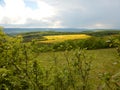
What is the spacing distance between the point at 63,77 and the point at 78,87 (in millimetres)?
1227

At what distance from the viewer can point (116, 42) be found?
5559 millimetres

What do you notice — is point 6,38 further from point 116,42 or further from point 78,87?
point 116,42

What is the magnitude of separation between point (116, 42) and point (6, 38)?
8.66 meters

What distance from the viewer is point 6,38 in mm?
13234

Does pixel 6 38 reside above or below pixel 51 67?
above

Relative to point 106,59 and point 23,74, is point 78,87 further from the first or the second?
point 106,59

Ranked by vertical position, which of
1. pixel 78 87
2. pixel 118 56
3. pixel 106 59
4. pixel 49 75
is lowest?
pixel 106 59

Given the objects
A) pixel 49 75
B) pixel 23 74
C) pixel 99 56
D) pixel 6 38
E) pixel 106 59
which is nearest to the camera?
pixel 23 74

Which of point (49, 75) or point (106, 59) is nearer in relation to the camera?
point (49, 75)

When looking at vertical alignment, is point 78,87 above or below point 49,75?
below

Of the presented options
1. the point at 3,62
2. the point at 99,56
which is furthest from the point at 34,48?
the point at 99,56

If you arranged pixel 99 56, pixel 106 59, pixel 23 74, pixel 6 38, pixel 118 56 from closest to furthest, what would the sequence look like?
pixel 118 56 < pixel 23 74 < pixel 6 38 < pixel 106 59 < pixel 99 56

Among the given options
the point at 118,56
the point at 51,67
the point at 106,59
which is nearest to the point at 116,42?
the point at 118,56

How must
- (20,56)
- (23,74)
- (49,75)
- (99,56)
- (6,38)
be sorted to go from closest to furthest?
(23,74)
(49,75)
(20,56)
(6,38)
(99,56)
